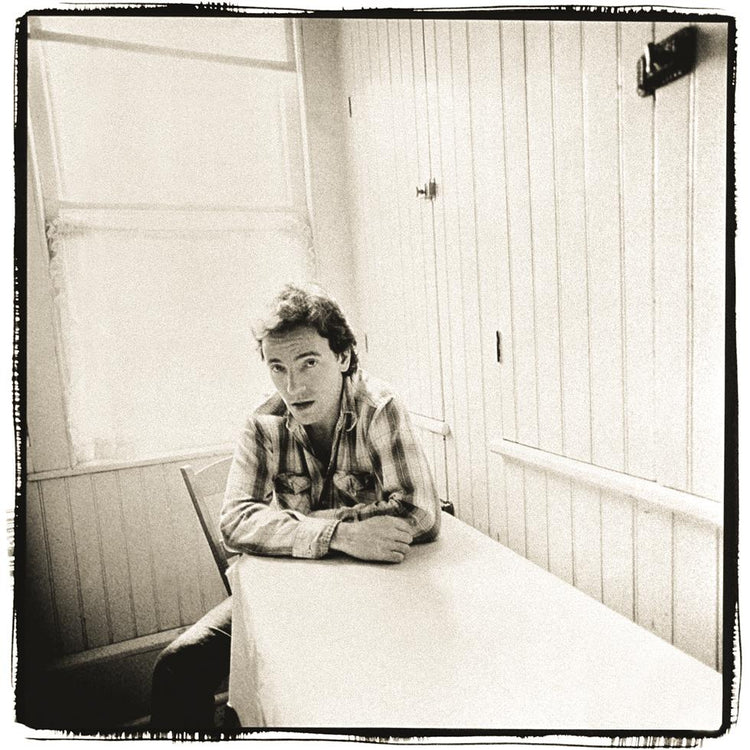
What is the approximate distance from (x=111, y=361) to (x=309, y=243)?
0.38 meters

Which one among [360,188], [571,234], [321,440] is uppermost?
[360,188]

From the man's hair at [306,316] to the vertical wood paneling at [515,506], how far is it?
44cm

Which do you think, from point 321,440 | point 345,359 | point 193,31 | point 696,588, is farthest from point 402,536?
point 193,31

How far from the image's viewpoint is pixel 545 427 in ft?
3.05

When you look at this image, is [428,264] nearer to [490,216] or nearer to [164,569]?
[490,216]

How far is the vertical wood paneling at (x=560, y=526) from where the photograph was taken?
0.91 metres

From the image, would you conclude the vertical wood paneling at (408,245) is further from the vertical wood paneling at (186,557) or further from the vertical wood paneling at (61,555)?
the vertical wood paneling at (61,555)

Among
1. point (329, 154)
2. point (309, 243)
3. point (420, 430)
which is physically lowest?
point (420, 430)

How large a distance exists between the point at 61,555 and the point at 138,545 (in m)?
0.13

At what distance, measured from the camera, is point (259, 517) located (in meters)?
0.96

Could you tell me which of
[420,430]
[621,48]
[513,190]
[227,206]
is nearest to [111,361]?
[227,206]

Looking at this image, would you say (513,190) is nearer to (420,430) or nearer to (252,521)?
(420,430)

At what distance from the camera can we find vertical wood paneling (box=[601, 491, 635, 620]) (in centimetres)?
80

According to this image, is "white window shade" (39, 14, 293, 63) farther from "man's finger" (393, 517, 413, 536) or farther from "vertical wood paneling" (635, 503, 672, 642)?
"vertical wood paneling" (635, 503, 672, 642)
